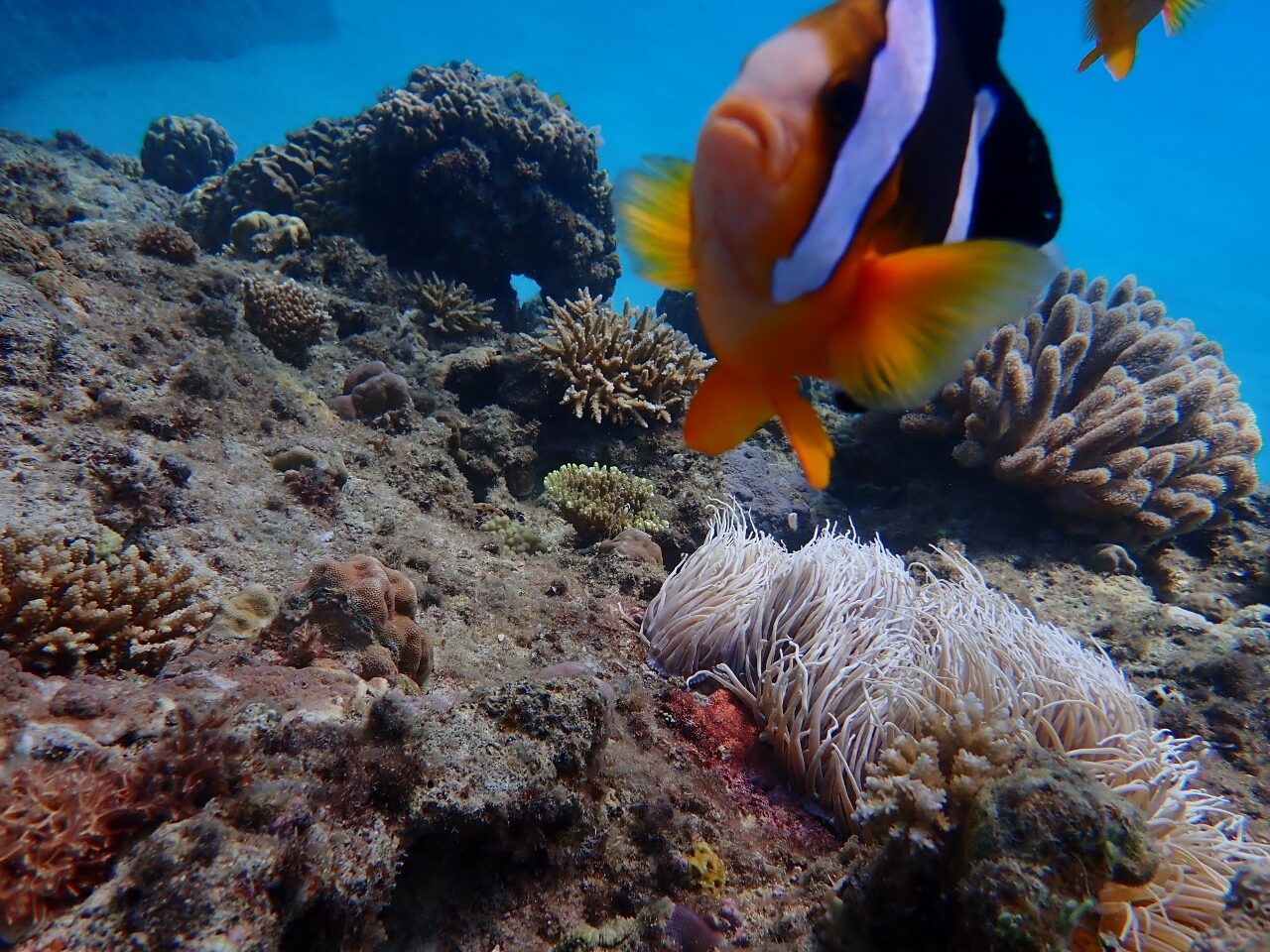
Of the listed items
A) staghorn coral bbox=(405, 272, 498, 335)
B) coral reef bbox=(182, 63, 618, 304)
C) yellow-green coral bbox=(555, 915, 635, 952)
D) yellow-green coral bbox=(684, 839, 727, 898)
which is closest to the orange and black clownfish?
yellow-green coral bbox=(555, 915, 635, 952)

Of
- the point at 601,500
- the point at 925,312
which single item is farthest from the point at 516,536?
the point at 925,312

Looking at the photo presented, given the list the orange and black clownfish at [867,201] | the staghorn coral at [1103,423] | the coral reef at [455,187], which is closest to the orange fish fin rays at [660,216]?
the orange and black clownfish at [867,201]

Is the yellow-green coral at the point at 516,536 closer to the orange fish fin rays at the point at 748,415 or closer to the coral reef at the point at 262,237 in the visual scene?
the orange fish fin rays at the point at 748,415

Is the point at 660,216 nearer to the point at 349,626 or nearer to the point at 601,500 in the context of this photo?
the point at 349,626

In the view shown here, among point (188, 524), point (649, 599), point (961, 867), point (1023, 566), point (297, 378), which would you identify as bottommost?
point (188, 524)

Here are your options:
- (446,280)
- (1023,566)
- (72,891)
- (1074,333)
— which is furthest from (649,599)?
(446,280)

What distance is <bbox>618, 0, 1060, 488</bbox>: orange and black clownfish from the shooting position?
0.65 metres

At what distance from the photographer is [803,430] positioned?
0.89 meters

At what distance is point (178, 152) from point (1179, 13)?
1634cm

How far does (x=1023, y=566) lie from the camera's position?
5.36m

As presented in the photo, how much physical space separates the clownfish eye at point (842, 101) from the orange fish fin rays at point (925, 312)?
14 centimetres

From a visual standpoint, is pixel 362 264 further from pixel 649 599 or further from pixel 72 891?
pixel 72 891

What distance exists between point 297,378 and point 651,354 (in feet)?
10.1

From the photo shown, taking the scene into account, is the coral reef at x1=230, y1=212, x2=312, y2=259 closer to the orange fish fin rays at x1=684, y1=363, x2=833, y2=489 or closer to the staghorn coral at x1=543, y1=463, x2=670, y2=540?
the staghorn coral at x1=543, y1=463, x2=670, y2=540
